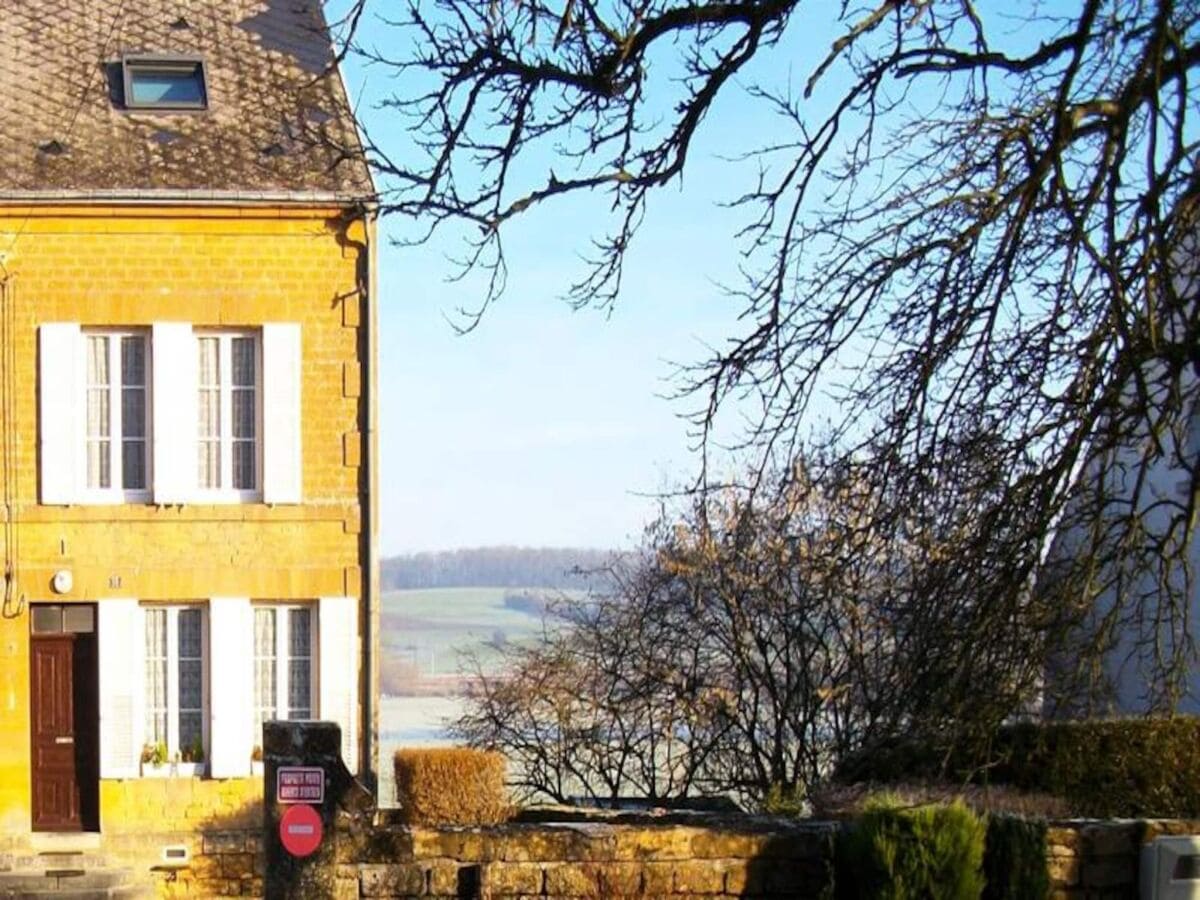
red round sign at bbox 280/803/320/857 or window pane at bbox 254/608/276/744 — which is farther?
window pane at bbox 254/608/276/744

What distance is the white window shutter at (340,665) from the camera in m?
20.1

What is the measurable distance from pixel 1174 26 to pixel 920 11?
1.19m

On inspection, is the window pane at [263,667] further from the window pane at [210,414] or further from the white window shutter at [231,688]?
the window pane at [210,414]

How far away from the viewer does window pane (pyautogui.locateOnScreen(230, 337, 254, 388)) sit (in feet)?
67.1

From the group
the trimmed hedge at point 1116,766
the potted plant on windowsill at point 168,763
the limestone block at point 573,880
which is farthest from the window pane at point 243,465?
the limestone block at point 573,880

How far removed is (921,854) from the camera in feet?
37.1

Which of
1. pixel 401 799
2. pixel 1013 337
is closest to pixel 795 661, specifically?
pixel 401 799

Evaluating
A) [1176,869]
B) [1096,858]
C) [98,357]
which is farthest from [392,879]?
[98,357]

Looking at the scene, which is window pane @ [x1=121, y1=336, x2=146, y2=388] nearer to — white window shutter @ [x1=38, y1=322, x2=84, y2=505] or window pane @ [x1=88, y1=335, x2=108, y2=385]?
window pane @ [x1=88, y1=335, x2=108, y2=385]

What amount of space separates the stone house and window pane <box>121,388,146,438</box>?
26 millimetres

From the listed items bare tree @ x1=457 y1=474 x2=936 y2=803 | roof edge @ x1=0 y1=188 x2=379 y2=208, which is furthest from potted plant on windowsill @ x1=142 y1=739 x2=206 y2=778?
roof edge @ x1=0 y1=188 x2=379 y2=208

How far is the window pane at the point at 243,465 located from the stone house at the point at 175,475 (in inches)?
1.3

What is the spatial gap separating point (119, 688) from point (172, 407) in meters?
2.90

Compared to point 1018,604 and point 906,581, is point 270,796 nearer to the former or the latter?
point 906,581
